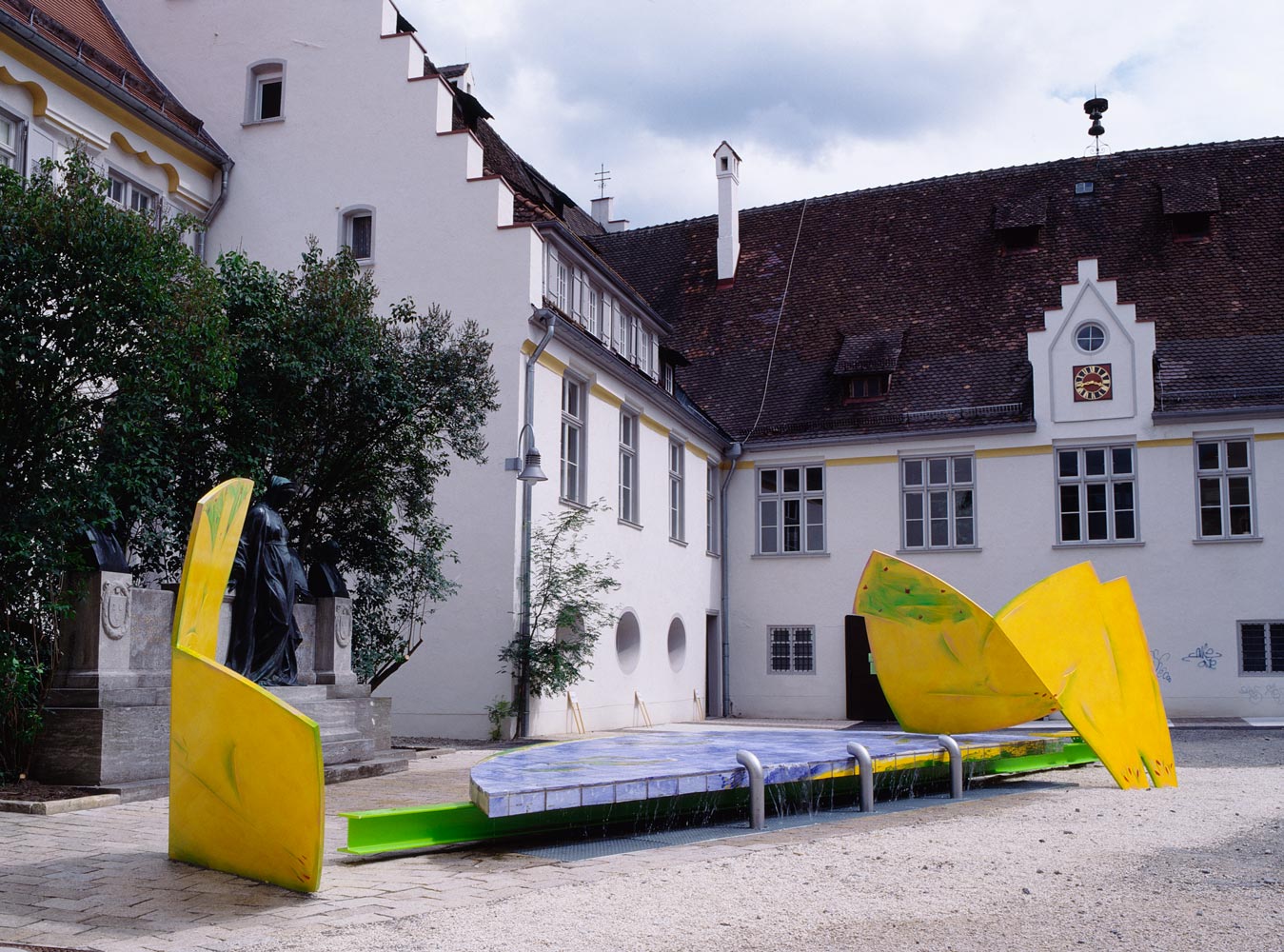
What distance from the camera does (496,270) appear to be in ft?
62.5

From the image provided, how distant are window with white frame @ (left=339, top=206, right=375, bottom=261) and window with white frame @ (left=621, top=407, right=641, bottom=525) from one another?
201 inches

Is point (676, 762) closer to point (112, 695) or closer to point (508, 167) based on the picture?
point (112, 695)

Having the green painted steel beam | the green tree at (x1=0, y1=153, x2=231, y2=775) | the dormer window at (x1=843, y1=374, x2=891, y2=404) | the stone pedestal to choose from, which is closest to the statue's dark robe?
the stone pedestal

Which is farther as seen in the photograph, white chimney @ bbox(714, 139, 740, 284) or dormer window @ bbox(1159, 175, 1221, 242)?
white chimney @ bbox(714, 139, 740, 284)

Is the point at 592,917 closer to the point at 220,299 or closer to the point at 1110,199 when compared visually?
the point at 220,299

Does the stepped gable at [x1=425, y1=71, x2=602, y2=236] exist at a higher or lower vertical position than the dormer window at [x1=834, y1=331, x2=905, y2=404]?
higher

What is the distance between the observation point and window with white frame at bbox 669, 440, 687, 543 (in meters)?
25.1

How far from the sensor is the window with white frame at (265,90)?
21344mm

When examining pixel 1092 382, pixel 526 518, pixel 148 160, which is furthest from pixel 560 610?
pixel 1092 382

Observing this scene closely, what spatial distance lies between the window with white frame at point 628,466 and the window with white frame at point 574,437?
1.81 metres

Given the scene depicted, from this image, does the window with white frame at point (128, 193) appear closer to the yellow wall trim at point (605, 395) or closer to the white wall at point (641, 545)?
the white wall at point (641, 545)

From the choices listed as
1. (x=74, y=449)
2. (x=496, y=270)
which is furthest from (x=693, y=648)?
(x=74, y=449)

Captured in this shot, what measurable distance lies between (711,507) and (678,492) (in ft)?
8.14

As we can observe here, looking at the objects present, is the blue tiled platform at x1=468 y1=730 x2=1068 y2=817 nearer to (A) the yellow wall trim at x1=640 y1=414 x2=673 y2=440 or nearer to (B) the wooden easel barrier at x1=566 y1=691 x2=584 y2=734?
(B) the wooden easel barrier at x1=566 y1=691 x2=584 y2=734
